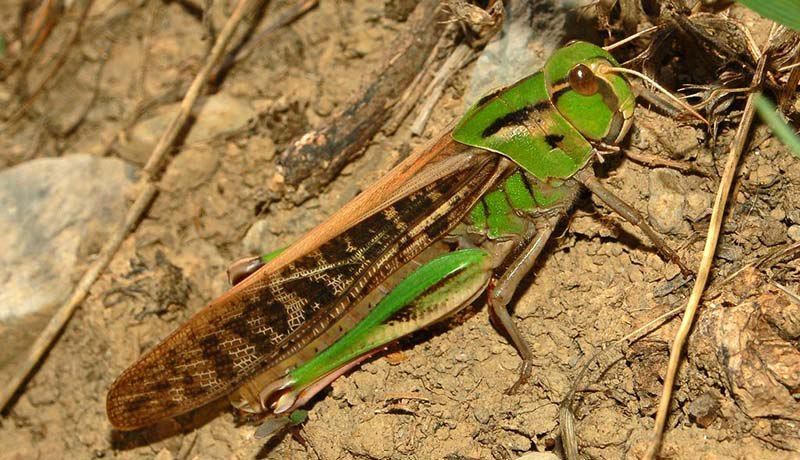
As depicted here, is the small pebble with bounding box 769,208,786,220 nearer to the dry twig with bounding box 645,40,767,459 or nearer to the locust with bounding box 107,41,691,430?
the dry twig with bounding box 645,40,767,459

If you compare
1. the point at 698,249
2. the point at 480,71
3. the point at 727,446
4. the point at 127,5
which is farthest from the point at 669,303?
the point at 127,5

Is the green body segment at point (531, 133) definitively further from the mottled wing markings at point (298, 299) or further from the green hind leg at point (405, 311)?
the green hind leg at point (405, 311)

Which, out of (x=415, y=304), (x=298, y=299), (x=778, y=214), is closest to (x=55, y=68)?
(x=298, y=299)

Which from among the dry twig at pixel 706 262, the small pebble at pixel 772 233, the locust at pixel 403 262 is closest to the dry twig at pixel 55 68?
the locust at pixel 403 262

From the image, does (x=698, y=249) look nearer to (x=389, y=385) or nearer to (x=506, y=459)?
(x=506, y=459)

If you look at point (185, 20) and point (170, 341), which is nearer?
point (170, 341)

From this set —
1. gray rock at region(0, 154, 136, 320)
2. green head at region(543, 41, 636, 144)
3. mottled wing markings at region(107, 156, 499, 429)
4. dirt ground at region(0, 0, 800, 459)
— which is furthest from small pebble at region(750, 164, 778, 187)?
gray rock at region(0, 154, 136, 320)

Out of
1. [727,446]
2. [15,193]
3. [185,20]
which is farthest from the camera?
[185,20]

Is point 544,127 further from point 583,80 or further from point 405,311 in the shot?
point 405,311
